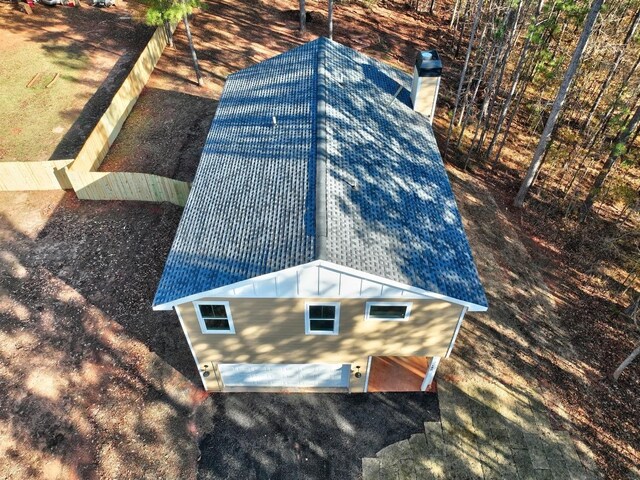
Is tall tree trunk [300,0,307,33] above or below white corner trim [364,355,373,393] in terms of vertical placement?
above

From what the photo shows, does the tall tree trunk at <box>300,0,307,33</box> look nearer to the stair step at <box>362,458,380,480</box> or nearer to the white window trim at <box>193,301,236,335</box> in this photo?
the white window trim at <box>193,301,236,335</box>

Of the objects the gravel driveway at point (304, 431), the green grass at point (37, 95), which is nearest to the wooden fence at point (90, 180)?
the green grass at point (37, 95)

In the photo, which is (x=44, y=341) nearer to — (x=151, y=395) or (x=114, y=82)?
(x=151, y=395)

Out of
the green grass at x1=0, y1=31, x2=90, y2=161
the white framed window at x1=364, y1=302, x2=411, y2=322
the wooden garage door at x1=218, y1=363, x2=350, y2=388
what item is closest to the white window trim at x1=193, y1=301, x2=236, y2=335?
the wooden garage door at x1=218, y1=363, x2=350, y2=388

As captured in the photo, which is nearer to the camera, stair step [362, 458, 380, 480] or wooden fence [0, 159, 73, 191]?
stair step [362, 458, 380, 480]

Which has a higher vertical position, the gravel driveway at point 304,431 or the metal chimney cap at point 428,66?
the metal chimney cap at point 428,66

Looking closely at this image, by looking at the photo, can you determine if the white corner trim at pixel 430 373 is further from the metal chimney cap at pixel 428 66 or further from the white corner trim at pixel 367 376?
the metal chimney cap at pixel 428 66

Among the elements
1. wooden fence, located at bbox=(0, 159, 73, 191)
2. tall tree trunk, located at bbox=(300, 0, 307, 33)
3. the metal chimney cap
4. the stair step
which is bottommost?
the stair step
